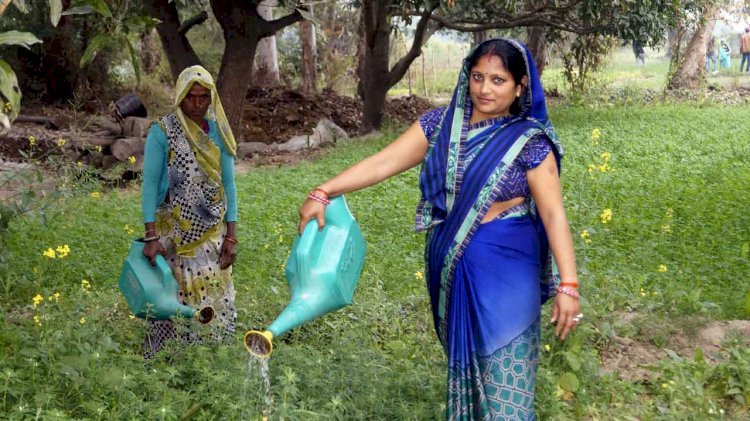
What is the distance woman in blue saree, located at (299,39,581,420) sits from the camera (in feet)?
9.93

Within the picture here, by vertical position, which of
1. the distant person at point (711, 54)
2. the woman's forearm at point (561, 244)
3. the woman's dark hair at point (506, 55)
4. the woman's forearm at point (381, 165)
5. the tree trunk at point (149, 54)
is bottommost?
the distant person at point (711, 54)

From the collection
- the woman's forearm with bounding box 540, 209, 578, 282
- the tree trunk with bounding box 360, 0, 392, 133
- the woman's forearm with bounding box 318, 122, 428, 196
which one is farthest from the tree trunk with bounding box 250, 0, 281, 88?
the woman's forearm with bounding box 540, 209, 578, 282

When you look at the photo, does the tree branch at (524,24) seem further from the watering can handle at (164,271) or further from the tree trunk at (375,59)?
the watering can handle at (164,271)

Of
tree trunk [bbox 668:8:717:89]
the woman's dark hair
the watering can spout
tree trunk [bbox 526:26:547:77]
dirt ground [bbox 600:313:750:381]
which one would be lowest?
tree trunk [bbox 668:8:717:89]

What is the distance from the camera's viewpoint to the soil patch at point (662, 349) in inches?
173

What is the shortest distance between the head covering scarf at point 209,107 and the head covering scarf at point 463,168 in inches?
51.1

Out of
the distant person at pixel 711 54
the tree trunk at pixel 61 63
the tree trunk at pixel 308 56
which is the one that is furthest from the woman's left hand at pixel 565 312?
the distant person at pixel 711 54

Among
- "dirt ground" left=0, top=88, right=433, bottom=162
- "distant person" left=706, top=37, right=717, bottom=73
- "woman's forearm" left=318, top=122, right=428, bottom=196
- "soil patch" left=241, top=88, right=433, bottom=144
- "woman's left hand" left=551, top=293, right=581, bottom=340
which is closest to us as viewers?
"woman's left hand" left=551, top=293, right=581, bottom=340

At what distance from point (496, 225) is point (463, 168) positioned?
214mm

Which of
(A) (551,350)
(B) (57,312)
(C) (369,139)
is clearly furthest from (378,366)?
(C) (369,139)

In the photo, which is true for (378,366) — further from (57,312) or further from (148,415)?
(57,312)

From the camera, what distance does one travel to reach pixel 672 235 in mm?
6965

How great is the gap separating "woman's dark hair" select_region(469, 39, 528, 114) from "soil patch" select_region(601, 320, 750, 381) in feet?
5.91

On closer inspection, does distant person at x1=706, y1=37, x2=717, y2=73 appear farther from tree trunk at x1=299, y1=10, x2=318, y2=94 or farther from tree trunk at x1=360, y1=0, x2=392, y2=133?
tree trunk at x1=360, y1=0, x2=392, y2=133
